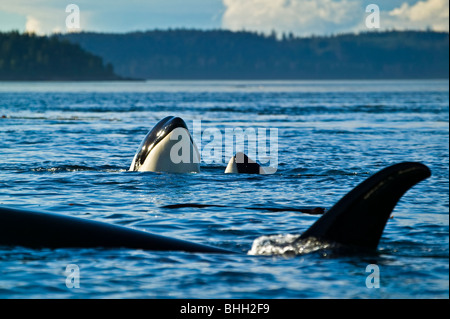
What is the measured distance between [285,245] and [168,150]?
7248 mm

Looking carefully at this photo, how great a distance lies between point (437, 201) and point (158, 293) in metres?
8.27

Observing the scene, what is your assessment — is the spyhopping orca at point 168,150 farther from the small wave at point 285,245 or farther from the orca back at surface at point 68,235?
the orca back at surface at point 68,235

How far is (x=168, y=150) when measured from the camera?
16.6 meters

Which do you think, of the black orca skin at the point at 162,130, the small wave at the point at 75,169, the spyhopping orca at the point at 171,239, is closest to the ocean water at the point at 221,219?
the small wave at the point at 75,169

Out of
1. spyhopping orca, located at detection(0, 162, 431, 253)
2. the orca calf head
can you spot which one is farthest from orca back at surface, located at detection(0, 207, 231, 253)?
the orca calf head

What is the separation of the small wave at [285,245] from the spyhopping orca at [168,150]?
20.1ft

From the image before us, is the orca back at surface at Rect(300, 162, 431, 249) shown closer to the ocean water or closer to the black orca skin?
the ocean water

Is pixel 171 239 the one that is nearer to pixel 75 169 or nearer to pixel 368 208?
pixel 368 208

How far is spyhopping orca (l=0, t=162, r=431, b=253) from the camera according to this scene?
818 cm

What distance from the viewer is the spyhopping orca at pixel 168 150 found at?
16188 millimetres

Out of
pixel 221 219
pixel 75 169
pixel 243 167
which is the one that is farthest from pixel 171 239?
pixel 75 169

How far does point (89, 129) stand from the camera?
3734 centimetres
